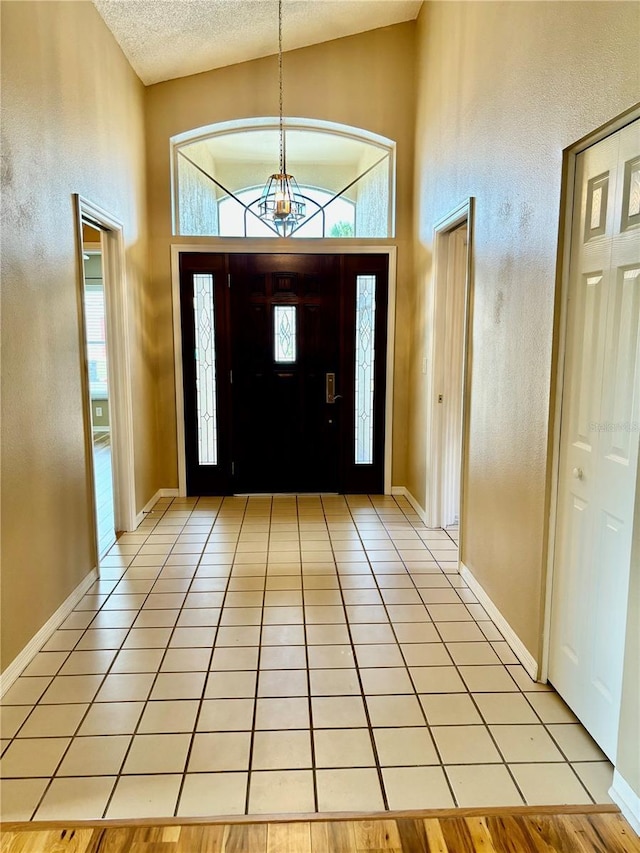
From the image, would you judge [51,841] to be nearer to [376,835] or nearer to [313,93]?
[376,835]

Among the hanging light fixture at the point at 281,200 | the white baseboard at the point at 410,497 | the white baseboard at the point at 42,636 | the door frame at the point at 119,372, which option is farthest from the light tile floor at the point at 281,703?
the hanging light fixture at the point at 281,200

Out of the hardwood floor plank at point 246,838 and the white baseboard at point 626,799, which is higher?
the white baseboard at point 626,799

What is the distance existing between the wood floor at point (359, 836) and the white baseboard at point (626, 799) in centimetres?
3

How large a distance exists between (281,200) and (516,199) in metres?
1.67

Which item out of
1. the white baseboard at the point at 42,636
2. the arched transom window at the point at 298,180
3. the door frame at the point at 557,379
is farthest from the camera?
the arched transom window at the point at 298,180

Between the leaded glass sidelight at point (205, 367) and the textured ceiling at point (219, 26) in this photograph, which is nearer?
the textured ceiling at point (219, 26)

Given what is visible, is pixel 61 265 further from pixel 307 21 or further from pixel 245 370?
pixel 307 21

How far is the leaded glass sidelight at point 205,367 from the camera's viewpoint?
192 inches

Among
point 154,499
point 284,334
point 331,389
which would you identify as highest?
point 284,334

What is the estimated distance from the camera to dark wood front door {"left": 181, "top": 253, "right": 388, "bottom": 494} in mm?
4871

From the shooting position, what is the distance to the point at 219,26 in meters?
3.92

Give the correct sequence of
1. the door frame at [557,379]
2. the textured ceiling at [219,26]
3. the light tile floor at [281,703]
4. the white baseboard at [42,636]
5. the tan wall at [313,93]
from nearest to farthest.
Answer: the light tile floor at [281,703] → the door frame at [557,379] → the white baseboard at [42,636] → the textured ceiling at [219,26] → the tan wall at [313,93]

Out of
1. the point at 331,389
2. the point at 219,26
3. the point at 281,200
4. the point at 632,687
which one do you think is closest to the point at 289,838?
the point at 632,687

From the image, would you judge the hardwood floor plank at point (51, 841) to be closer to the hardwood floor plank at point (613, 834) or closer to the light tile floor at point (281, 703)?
the light tile floor at point (281, 703)
